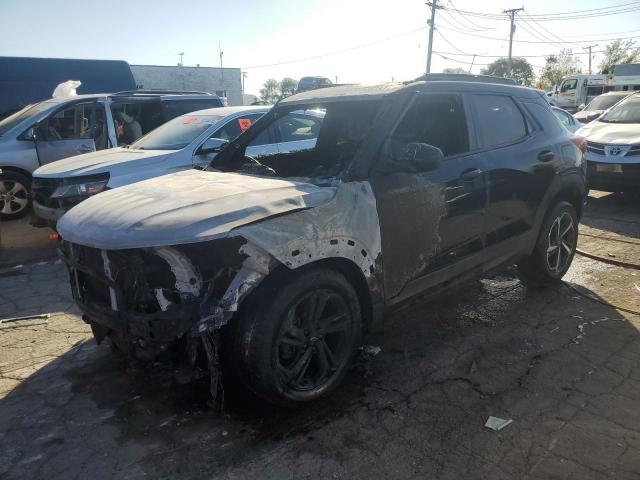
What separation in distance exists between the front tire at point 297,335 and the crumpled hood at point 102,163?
4.01m

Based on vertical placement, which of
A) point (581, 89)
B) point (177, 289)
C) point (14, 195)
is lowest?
point (14, 195)

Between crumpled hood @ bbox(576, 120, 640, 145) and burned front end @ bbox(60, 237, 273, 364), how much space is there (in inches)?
309

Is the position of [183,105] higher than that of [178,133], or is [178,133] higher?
[183,105]

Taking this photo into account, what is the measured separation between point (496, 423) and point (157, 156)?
4965 millimetres

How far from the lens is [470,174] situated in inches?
142

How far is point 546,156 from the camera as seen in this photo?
4301 millimetres

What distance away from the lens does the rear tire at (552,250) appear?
454 centimetres

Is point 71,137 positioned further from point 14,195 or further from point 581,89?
point 581,89

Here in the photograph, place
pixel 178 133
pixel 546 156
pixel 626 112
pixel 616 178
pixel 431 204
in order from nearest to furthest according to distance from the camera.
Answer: pixel 431 204
pixel 546 156
pixel 178 133
pixel 616 178
pixel 626 112

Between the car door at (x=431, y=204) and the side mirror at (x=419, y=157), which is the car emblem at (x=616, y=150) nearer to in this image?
the car door at (x=431, y=204)

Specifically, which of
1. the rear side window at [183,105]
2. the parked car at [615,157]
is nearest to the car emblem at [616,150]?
the parked car at [615,157]

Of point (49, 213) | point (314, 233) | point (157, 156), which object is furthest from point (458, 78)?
point (49, 213)

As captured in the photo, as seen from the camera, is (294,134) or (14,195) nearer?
(294,134)

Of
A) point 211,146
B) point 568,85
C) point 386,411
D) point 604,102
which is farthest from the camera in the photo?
point 568,85
